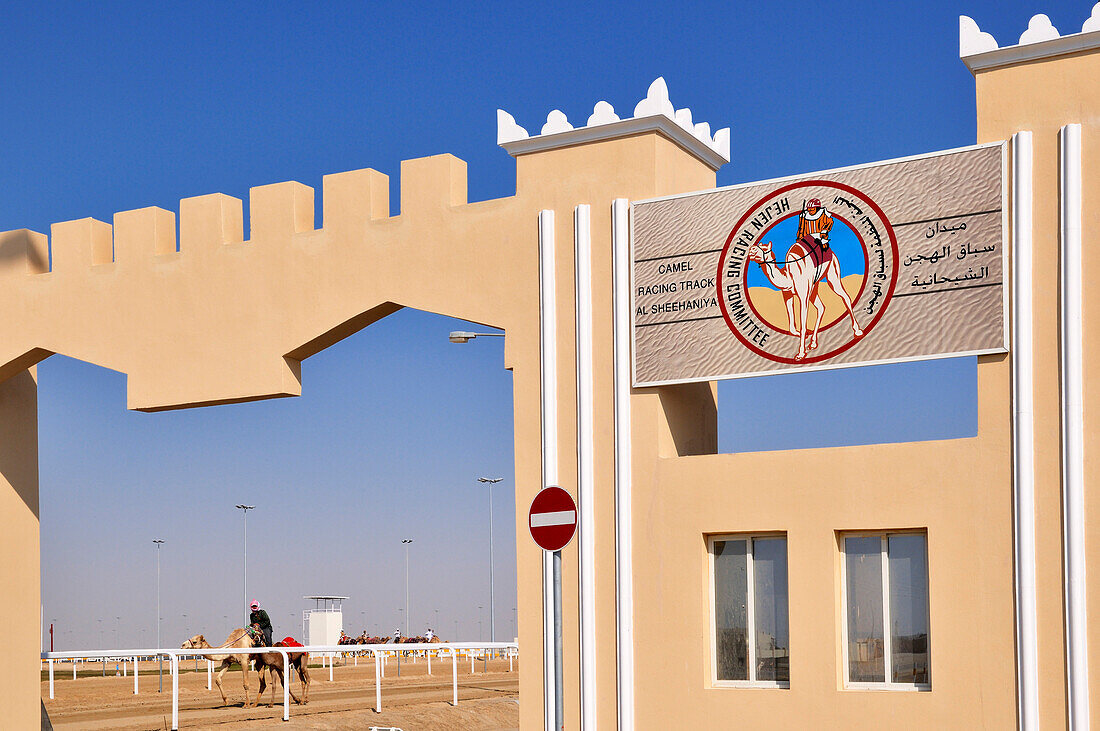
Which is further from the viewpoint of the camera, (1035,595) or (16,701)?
(16,701)

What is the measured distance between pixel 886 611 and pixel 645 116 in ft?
16.5

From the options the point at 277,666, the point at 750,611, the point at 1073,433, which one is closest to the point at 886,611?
the point at 750,611

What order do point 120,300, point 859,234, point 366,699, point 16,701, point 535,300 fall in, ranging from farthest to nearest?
point 366,699
point 16,701
point 120,300
point 535,300
point 859,234

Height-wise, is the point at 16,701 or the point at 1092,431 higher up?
the point at 1092,431

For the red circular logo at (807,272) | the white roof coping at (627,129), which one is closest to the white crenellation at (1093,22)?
the red circular logo at (807,272)

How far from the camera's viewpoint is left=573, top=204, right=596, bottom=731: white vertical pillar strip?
42.3 ft

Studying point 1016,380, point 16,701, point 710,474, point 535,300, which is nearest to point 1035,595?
point 1016,380

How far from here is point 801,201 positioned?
12305 mm

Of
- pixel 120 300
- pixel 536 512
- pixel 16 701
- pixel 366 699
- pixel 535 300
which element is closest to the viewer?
pixel 536 512

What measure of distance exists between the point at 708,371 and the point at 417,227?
3572 millimetres

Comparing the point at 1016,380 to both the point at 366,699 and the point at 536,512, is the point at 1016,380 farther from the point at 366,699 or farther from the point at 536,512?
the point at 366,699

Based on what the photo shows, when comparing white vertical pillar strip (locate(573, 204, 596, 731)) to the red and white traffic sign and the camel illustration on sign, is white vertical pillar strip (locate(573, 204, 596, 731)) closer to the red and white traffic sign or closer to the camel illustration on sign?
the camel illustration on sign

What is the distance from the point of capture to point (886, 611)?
11750 millimetres

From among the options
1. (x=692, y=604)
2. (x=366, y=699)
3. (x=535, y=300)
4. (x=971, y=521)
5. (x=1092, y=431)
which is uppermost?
(x=535, y=300)
